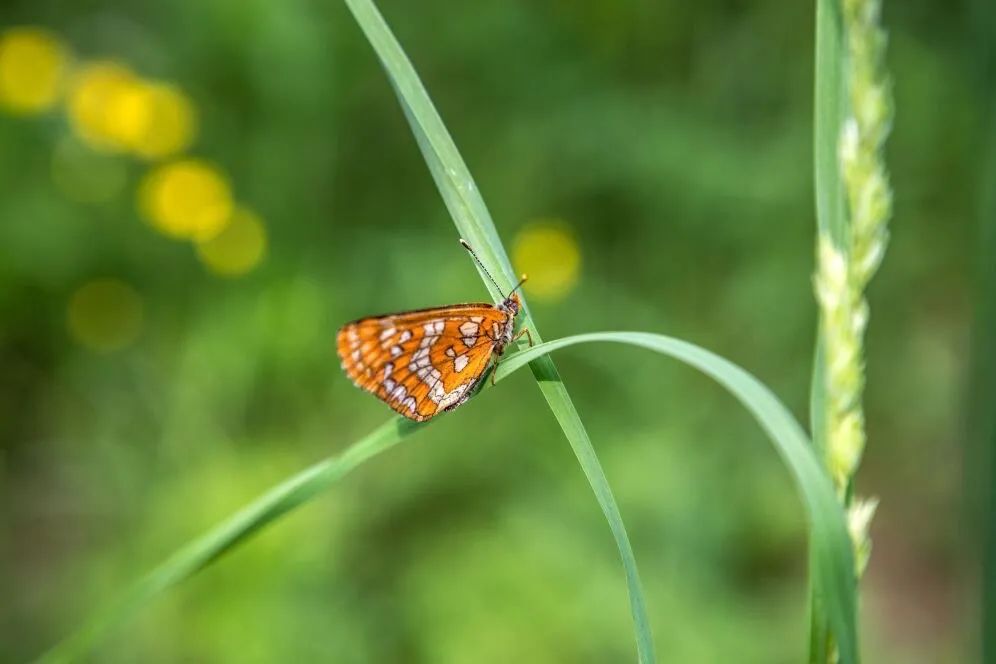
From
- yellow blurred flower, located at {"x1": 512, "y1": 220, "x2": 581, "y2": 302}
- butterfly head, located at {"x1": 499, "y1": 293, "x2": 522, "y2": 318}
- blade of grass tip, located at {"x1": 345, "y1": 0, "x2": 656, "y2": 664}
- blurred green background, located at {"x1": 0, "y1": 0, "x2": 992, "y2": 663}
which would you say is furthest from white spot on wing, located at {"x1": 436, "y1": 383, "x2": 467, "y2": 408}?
yellow blurred flower, located at {"x1": 512, "y1": 220, "x2": 581, "y2": 302}

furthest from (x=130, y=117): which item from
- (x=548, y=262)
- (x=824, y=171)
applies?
(x=824, y=171)

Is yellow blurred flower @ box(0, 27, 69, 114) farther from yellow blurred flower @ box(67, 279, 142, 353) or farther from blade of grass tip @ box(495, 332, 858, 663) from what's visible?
blade of grass tip @ box(495, 332, 858, 663)

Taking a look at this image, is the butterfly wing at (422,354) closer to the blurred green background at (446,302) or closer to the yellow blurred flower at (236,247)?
the blurred green background at (446,302)

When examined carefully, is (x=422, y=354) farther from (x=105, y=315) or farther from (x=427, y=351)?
(x=105, y=315)

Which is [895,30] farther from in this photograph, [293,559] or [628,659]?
[293,559]

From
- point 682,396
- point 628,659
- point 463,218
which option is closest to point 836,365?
point 463,218
